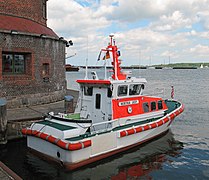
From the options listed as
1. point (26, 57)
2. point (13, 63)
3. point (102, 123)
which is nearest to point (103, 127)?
point (102, 123)

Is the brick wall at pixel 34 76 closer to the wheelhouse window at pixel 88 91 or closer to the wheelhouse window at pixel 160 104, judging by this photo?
the wheelhouse window at pixel 88 91

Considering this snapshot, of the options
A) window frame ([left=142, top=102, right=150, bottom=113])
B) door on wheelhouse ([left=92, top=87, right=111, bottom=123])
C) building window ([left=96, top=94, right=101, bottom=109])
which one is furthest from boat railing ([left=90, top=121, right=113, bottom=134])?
window frame ([left=142, top=102, right=150, bottom=113])

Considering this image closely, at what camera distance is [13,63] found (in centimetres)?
1612

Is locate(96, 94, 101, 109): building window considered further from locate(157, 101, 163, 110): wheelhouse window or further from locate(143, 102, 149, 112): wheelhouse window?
locate(157, 101, 163, 110): wheelhouse window

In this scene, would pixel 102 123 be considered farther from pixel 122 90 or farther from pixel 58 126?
pixel 122 90

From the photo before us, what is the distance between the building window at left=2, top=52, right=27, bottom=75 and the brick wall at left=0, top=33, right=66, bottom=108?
1.03ft

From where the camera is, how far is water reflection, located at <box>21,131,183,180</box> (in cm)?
927

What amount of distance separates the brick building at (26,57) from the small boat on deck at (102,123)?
5392 millimetres

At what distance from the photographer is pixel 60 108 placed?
1605 cm

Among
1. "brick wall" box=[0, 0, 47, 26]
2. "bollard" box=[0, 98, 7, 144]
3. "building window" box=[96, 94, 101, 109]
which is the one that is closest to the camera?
"bollard" box=[0, 98, 7, 144]

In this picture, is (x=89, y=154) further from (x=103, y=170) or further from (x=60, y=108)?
(x=60, y=108)

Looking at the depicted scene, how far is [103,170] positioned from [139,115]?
11.1 feet

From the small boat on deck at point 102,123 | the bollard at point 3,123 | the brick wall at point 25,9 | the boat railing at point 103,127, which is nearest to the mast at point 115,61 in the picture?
the small boat on deck at point 102,123

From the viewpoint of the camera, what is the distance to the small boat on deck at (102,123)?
31.0 ft
